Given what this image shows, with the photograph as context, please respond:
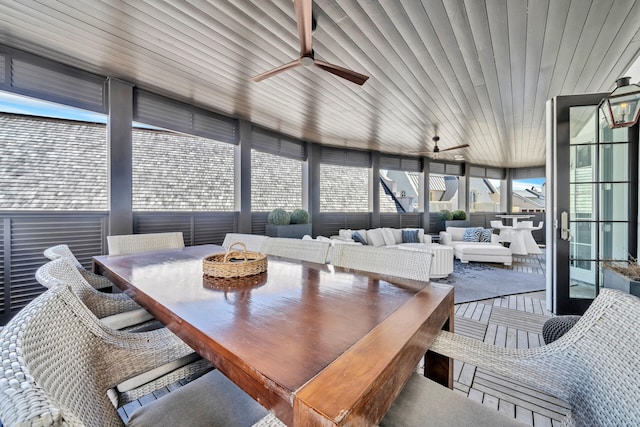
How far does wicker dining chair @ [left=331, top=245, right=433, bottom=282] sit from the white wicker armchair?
0.47 meters

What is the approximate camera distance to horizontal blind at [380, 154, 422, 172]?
7414 mm

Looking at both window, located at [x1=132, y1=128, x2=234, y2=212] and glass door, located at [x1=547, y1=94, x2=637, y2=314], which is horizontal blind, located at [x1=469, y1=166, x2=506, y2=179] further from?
window, located at [x1=132, y1=128, x2=234, y2=212]

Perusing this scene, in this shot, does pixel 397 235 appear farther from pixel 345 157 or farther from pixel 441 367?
pixel 441 367

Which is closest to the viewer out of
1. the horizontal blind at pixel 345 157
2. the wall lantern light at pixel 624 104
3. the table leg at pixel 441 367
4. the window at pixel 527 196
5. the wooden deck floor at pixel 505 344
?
the table leg at pixel 441 367

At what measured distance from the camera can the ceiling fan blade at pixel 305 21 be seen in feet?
5.95

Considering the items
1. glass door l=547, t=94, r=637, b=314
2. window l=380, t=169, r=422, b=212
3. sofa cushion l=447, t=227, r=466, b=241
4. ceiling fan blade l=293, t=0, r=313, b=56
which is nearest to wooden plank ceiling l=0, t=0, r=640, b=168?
ceiling fan blade l=293, t=0, r=313, b=56

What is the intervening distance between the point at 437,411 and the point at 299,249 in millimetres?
1406

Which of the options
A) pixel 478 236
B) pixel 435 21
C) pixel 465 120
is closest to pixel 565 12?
pixel 435 21

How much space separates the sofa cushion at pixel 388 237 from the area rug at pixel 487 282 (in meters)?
1.43

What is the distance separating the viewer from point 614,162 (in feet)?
9.50

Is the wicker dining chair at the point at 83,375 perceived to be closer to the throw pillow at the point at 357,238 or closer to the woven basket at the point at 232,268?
the woven basket at the point at 232,268

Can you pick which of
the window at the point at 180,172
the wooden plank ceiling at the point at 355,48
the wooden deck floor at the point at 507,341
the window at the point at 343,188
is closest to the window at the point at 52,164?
the window at the point at 180,172

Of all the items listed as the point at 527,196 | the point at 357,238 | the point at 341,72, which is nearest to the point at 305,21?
the point at 341,72

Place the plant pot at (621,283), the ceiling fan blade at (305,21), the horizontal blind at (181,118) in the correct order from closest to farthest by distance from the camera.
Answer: the ceiling fan blade at (305,21), the plant pot at (621,283), the horizontal blind at (181,118)
